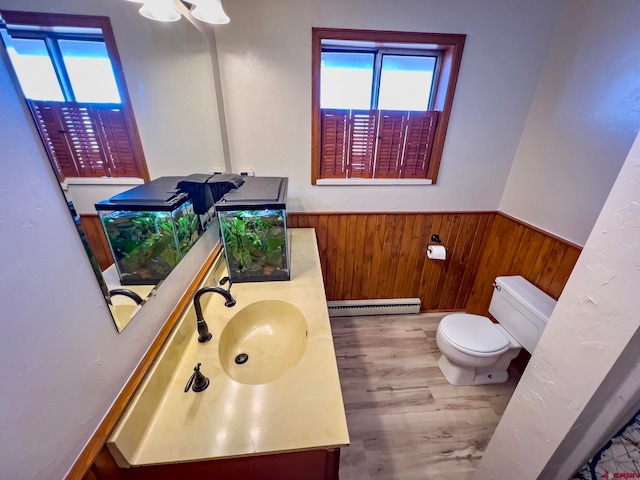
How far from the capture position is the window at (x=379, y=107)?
5.37 feet

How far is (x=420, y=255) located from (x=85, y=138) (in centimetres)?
209

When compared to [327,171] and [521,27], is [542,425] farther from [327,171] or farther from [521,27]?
[521,27]

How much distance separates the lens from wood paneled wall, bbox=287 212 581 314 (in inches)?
75.5

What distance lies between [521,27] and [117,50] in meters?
2.14

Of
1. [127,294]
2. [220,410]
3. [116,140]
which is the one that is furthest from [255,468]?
[116,140]

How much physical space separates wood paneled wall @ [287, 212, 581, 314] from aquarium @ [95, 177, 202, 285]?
986 mm

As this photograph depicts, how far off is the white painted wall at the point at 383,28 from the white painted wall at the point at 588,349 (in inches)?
51.3

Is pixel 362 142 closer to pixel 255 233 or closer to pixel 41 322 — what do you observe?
pixel 255 233

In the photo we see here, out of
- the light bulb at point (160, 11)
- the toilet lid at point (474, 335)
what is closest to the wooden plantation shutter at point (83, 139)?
the light bulb at point (160, 11)

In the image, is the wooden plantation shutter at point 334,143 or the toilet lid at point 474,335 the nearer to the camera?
the toilet lid at point 474,335

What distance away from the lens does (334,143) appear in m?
1.73

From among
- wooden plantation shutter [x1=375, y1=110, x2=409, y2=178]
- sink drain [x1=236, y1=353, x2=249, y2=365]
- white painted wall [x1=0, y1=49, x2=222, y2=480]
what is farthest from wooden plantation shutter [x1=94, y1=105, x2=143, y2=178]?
wooden plantation shutter [x1=375, y1=110, x2=409, y2=178]

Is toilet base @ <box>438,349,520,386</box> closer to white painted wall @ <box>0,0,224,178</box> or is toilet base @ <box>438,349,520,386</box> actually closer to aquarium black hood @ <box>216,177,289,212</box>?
aquarium black hood @ <box>216,177,289,212</box>

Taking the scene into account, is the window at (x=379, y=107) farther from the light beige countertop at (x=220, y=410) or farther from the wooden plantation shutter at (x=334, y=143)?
the light beige countertop at (x=220, y=410)
